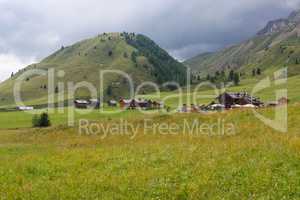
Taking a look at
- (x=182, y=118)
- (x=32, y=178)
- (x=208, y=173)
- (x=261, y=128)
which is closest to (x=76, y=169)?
(x=32, y=178)

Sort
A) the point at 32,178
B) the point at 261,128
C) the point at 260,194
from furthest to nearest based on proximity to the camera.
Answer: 1. the point at 261,128
2. the point at 32,178
3. the point at 260,194

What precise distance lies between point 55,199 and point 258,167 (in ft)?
29.9

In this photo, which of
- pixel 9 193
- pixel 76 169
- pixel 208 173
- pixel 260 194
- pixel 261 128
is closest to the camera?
pixel 260 194

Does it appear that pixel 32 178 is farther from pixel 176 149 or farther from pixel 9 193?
pixel 176 149

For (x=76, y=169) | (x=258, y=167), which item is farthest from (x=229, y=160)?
(x=76, y=169)

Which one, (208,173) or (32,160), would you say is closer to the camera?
(208,173)

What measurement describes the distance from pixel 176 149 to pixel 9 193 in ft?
41.5

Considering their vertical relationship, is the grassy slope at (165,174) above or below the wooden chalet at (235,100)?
below

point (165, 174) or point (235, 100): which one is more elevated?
point (235, 100)

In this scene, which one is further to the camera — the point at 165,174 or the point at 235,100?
the point at 235,100

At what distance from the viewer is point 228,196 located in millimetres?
16781

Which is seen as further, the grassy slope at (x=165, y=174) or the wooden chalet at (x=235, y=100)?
the wooden chalet at (x=235, y=100)

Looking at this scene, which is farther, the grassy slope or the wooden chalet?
the wooden chalet

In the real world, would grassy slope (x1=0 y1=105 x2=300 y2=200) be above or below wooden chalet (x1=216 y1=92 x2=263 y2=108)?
below
